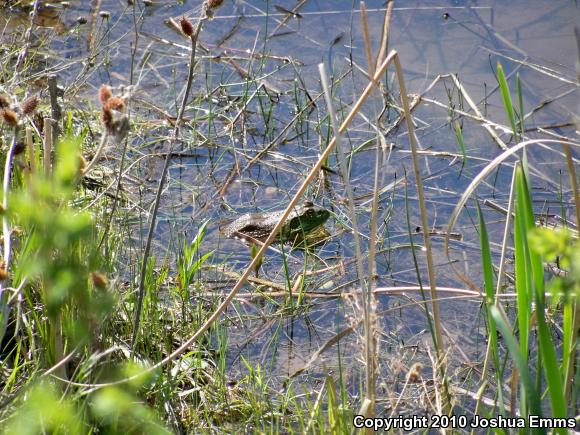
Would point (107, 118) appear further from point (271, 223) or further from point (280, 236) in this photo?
point (271, 223)

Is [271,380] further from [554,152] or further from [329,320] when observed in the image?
[554,152]

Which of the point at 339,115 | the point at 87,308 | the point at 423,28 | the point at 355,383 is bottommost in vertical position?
the point at 355,383

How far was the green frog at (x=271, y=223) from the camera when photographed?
3408mm

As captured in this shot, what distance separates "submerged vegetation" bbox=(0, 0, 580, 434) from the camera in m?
1.53

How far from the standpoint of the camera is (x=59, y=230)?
958 mm

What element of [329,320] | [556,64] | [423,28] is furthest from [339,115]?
Result: [329,320]

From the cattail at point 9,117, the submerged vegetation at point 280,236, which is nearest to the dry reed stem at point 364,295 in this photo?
the submerged vegetation at point 280,236

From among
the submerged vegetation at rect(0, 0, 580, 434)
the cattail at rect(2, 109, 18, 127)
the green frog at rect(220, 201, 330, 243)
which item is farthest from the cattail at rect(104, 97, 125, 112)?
the green frog at rect(220, 201, 330, 243)

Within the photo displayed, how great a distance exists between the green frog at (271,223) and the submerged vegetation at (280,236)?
1 centimetres

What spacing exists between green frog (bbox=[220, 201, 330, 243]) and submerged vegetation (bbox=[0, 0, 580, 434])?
10mm

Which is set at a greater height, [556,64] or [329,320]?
[556,64]

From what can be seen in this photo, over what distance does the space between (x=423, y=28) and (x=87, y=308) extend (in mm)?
4036

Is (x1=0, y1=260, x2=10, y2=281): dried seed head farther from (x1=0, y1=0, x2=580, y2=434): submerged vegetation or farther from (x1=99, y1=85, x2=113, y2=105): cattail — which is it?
(x1=99, y1=85, x2=113, y2=105): cattail

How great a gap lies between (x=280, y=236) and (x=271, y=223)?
322 millimetres
